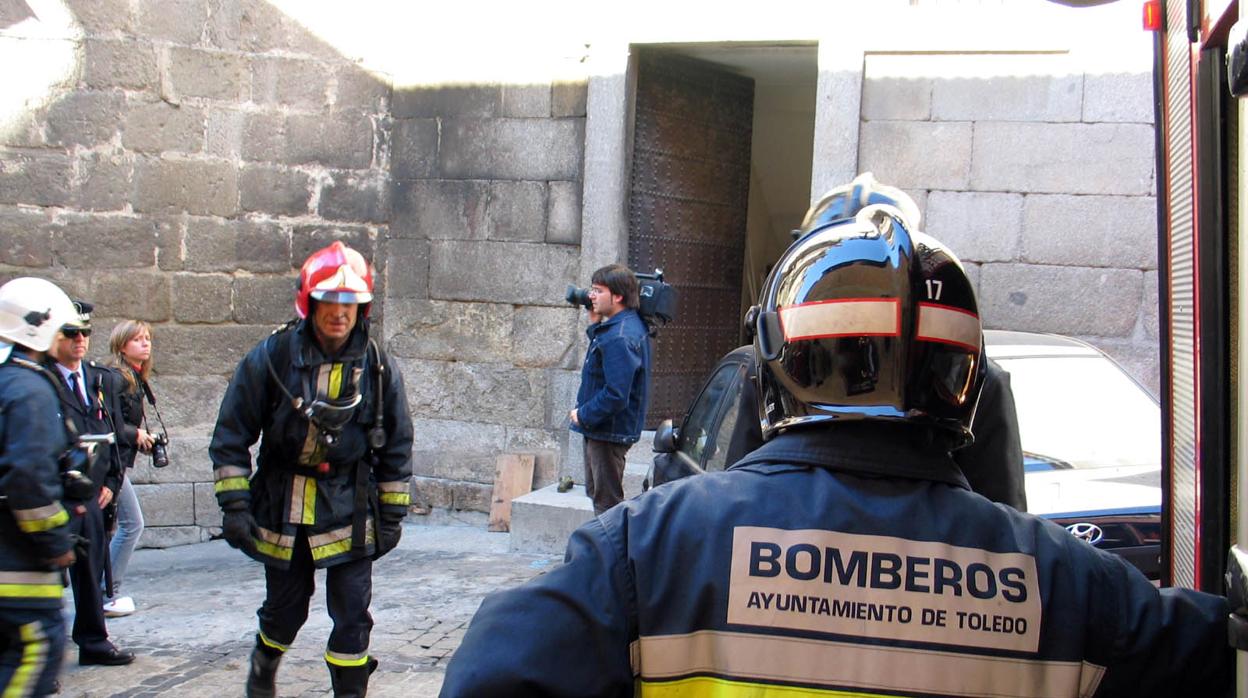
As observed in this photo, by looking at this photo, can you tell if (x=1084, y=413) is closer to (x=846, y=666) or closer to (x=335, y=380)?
(x=335, y=380)

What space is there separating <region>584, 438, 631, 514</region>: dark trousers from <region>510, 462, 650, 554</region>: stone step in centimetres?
100

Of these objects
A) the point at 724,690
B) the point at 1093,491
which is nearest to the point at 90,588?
the point at 1093,491

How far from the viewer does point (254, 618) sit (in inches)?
247

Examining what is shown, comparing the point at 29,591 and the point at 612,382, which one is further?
the point at 612,382

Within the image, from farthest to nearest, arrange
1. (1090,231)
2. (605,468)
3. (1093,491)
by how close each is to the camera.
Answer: (1090,231) → (605,468) → (1093,491)

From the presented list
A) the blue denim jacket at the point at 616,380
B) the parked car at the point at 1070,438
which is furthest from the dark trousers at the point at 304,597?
the blue denim jacket at the point at 616,380

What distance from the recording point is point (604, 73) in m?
8.27

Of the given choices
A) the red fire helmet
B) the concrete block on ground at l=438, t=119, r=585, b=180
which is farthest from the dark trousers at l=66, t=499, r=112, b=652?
the concrete block on ground at l=438, t=119, r=585, b=180

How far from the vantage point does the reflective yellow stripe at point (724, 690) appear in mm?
1391

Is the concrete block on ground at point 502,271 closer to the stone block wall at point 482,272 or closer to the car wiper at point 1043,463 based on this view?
the stone block wall at point 482,272

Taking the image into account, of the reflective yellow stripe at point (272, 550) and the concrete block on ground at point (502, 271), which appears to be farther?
the concrete block on ground at point (502, 271)

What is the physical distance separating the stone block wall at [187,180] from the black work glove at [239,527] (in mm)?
4222

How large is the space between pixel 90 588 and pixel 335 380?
180 centimetres

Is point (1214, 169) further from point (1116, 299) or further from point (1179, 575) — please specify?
point (1116, 299)
